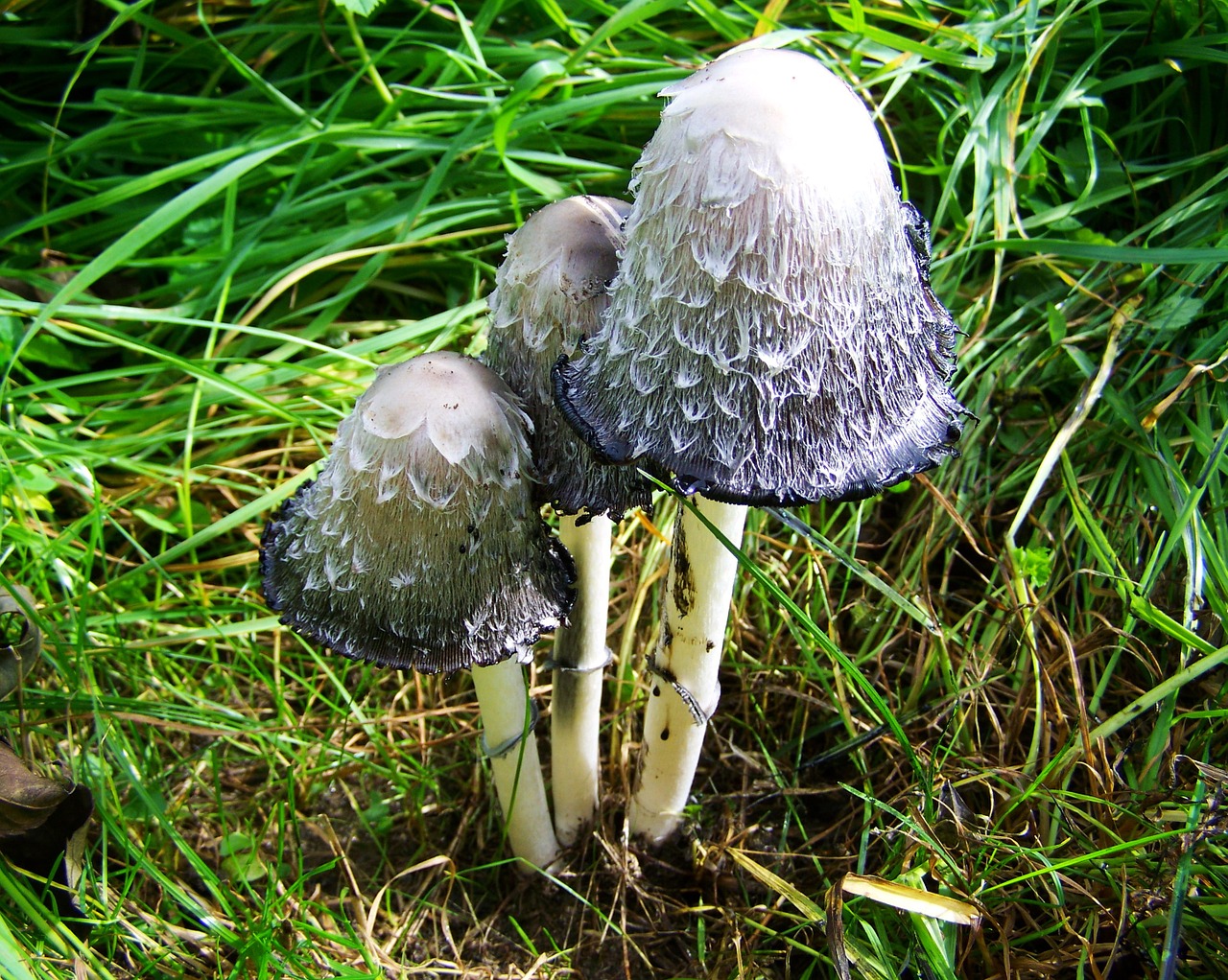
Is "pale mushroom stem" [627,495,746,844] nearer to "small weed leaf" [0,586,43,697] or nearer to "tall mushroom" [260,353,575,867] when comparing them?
"tall mushroom" [260,353,575,867]

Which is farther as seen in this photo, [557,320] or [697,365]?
Answer: [557,320]

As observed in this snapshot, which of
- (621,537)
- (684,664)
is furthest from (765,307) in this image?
(621,537)

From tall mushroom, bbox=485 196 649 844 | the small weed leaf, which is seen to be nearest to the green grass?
the small weed leaf

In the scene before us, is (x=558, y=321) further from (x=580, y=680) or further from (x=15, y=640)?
(x=15, y=640)

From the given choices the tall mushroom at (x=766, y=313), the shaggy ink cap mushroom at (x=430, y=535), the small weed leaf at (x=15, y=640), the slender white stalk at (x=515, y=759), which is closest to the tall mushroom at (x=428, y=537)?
the shaggy ink cap mushroom at (x=430, y=535)

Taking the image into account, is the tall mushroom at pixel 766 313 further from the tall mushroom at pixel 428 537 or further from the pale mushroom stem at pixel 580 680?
the pale mushroom stem at pixel 580 680

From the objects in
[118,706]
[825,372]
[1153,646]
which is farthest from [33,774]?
[1153,646]
